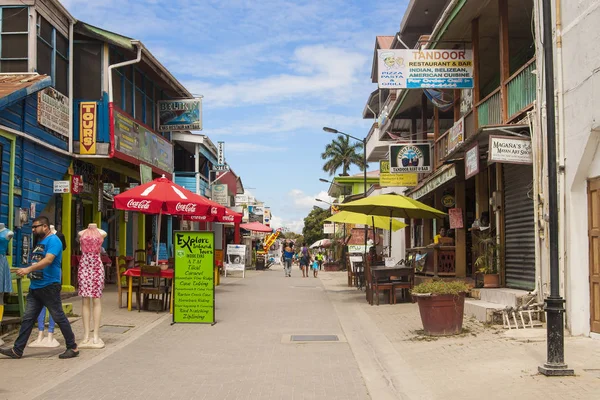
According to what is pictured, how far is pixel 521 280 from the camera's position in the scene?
40.7 ft

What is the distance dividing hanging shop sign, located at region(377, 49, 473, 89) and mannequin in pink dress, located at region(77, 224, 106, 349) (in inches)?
289

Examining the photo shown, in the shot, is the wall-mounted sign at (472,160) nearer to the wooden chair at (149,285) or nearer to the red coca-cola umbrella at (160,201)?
the red coca-cola umbrella at (160,201)

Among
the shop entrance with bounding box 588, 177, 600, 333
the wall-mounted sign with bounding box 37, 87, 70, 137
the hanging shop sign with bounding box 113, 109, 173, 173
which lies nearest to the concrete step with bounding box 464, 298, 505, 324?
the shop entrance with bounding box 588, 177, 600, 333

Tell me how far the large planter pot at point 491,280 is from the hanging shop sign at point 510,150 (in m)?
3.11

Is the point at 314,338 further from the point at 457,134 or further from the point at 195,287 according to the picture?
the point at 457,134

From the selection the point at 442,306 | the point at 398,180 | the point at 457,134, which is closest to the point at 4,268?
the point at 442,306

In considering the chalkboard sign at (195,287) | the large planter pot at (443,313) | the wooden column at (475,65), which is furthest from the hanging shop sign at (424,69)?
the large planter pot at (443,313)

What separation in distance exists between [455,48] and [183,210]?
Answer: 25.4 ft

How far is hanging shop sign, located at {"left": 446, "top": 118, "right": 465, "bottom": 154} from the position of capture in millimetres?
16078

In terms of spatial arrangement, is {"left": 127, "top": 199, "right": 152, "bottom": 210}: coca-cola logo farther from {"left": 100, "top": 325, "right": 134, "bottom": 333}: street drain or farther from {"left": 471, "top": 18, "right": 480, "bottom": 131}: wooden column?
{"left": 471, "top": 18, "right": 480, "bottom": 131}: wooden column

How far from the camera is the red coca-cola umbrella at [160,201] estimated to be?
13531 mm

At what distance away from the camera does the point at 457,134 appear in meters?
16.6

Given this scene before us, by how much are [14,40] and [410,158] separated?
11422 millimetres

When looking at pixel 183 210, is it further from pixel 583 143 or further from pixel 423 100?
pixel 423 100
